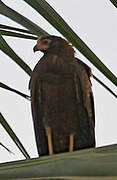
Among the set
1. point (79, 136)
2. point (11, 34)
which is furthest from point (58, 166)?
point (79, 136)

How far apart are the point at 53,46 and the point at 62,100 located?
0.31 meters

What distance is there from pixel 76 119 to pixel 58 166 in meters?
1.60

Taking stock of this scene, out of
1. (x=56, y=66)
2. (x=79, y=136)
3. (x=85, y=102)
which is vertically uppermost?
(x=56, y=66)

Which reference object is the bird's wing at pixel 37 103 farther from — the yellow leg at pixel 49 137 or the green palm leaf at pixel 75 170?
the green palm leaf at pixel 75 170

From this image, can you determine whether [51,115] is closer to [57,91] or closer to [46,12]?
[57,91]

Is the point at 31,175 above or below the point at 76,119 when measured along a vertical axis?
below

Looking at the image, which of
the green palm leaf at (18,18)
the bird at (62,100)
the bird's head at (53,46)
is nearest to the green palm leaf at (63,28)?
the green palm leaf at (18,18)

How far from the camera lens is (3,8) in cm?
81

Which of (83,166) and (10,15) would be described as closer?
(83,166)

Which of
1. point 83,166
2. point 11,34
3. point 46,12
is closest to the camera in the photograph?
point 83,166

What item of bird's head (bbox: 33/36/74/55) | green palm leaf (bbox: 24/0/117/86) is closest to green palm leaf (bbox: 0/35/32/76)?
green palm leaf (bbox: 24/0/117/86)

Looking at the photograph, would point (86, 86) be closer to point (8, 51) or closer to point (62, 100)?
point (62, 100)

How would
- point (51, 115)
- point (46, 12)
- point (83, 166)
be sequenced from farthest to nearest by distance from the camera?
point (51, 115)
point (46, 12)
point (83, 166)

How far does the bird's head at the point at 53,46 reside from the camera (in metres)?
1.82
